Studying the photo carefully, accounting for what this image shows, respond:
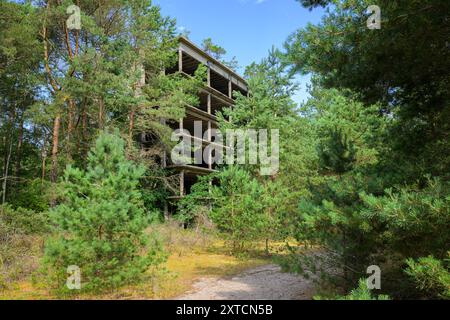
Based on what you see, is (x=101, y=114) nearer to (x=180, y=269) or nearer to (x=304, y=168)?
(x=180, y=269)

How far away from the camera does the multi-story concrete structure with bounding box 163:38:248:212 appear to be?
66.0ft

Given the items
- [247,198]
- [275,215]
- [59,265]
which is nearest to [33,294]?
[59,265]

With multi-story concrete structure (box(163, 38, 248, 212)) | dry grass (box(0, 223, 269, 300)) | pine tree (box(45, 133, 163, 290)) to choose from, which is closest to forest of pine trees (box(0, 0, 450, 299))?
pine tree (box(45, 133, 163, 290))

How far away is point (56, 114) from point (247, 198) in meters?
8.39

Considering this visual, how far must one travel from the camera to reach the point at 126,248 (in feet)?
20.8

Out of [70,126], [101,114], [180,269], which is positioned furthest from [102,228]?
[70,126]

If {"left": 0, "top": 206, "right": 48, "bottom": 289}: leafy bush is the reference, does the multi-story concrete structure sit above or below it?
above

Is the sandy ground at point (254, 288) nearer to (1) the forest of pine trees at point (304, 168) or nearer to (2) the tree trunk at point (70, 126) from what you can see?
(1) the forest of pine trees at point (304, 168)

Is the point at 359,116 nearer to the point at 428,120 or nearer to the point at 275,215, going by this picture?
the point at 275,215

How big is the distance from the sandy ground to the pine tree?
1.27 metres

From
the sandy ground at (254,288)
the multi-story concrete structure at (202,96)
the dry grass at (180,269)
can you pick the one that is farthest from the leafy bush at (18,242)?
the multi-story concrete structure at (202,96)

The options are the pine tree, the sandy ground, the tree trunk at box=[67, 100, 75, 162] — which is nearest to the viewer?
the pine tree

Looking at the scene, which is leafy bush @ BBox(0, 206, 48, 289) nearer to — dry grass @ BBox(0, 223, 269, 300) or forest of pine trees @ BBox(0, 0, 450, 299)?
forest of pine trees @ BBox(0, 0, 450, 299)

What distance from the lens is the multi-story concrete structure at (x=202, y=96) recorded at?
20109mm
